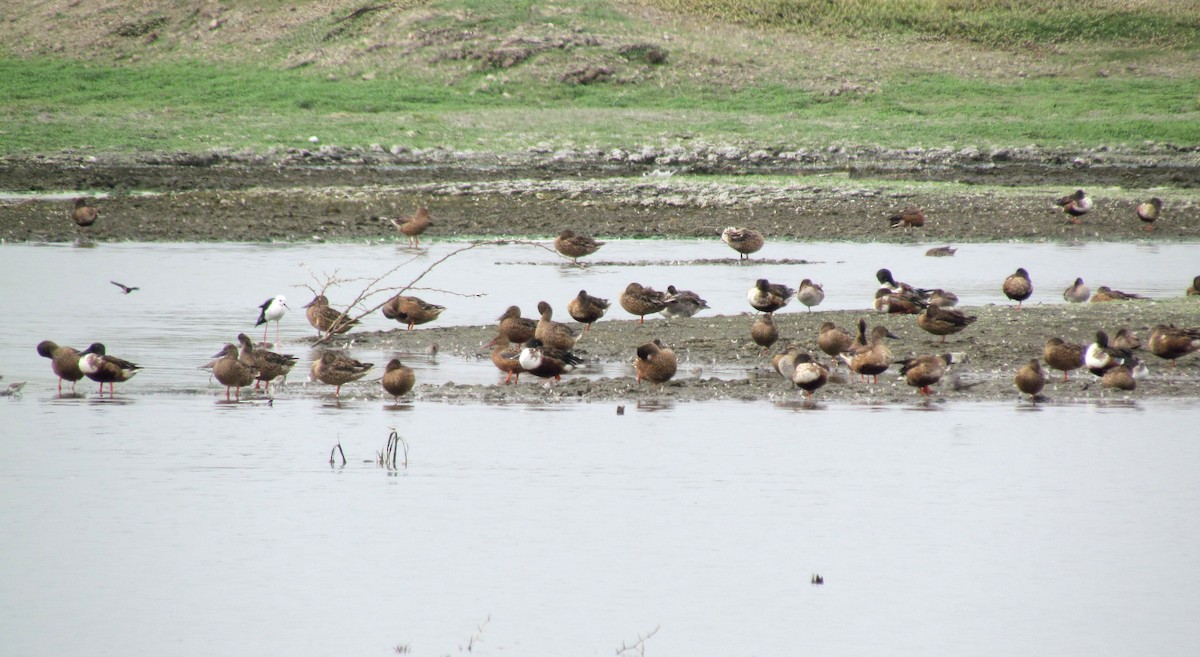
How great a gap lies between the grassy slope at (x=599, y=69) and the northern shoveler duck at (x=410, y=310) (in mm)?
22467

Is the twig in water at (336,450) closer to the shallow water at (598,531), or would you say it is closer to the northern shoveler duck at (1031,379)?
the shallow water at (598,531)

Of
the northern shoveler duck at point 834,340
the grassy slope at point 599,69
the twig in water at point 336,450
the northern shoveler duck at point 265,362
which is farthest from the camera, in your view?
the grassy slope at point 599,69

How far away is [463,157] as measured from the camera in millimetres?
37344

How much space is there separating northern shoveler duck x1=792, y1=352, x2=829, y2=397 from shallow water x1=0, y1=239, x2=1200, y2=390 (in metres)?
1.33

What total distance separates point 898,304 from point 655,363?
14.0 ft

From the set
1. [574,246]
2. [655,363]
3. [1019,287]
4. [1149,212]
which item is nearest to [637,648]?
[655,363]

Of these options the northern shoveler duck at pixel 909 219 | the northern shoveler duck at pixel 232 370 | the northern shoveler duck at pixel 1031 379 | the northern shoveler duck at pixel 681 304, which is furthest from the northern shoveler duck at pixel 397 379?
the northern shoveler duck at pixel 909 219

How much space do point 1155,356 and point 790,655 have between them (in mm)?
8759

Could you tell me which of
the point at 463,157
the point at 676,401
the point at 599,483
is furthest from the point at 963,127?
the point at 599,483

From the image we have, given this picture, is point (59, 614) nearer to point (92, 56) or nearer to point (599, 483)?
point (599, 483)

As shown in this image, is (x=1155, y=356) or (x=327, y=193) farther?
(x=327, y=193)

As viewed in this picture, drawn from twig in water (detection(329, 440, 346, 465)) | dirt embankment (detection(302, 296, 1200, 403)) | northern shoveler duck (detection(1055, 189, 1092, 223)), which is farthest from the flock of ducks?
northern shoveler duck (detection(1055, 189, 1092, 223))

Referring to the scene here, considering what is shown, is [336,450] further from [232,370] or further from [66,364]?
[66,364]

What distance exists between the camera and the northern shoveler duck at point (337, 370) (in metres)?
12.6
